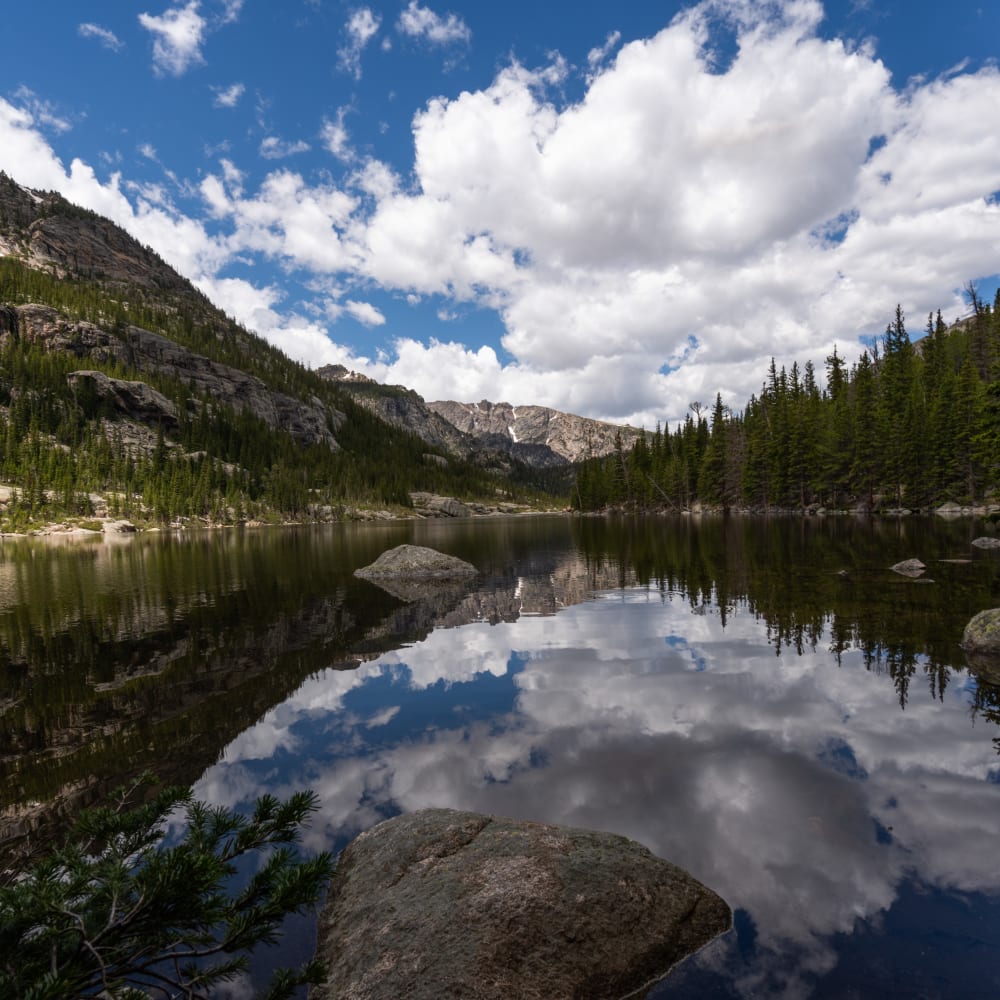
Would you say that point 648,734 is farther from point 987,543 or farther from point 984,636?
point 987,543

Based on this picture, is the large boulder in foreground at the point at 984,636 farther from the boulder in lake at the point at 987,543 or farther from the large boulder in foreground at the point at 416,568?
the boulder in lake at the point at 987,543

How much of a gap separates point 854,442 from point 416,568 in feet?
275

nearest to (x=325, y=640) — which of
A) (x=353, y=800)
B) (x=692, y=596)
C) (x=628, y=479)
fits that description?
(x=353, y=800)

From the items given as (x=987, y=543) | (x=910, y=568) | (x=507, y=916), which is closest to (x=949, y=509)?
(x=987, y=543)

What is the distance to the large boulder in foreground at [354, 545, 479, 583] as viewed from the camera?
36.4m

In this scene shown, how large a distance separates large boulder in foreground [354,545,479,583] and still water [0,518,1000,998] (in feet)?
32.9

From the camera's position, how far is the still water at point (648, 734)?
6352 mm

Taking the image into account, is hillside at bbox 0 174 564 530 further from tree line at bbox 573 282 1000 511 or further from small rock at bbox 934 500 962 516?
small rock at bbox 934 500 962 516

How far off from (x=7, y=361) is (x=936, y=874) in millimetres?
212563

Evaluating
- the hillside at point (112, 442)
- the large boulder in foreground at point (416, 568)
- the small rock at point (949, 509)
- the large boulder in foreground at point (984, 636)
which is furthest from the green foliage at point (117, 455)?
the small rock at point (949, 509)

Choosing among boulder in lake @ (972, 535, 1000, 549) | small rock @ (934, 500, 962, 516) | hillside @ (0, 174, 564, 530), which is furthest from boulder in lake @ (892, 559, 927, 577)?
hillside @ (0, 174, 564, 530)

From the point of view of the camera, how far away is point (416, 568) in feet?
122

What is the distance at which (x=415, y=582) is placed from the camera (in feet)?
113

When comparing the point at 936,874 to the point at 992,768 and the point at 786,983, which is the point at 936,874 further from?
the point at 992,768
